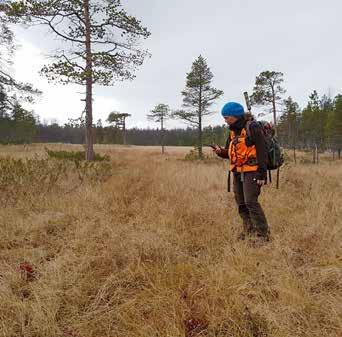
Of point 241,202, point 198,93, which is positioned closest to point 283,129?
point 198,93

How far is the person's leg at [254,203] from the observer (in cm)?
391

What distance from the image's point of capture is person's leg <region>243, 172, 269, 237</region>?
391cm

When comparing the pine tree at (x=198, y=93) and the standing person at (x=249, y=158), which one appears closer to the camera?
the standing person at (x=249, y=158)

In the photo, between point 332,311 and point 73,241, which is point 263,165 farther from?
point 73,241

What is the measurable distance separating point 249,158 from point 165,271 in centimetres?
173

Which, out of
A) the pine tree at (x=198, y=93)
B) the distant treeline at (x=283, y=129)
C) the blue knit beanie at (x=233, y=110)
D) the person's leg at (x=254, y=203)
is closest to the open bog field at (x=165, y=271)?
the person's leg at (x=254, y=203)

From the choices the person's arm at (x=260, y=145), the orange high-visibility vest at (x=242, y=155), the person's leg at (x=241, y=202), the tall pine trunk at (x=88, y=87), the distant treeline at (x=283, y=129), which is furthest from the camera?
the distant treeline at (x=283, y=129)

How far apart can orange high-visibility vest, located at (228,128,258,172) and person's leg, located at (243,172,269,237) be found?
102 mm

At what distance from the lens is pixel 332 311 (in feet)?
7.64

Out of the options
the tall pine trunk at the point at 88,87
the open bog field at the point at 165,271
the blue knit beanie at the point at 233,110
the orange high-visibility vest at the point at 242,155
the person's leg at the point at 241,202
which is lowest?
the open bog field at the point at 165,271

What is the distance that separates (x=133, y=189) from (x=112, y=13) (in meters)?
8.59

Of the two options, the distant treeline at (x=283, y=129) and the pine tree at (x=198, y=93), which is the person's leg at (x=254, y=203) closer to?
the distant treeline at (x=283, y=129)

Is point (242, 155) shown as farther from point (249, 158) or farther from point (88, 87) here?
point (88, 87)

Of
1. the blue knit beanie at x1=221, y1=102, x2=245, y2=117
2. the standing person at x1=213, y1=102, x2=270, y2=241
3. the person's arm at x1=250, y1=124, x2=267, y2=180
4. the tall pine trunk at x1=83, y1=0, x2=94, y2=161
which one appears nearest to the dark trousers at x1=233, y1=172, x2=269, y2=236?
the standing person at x1=213, y1=102, x2=270, y2=241
